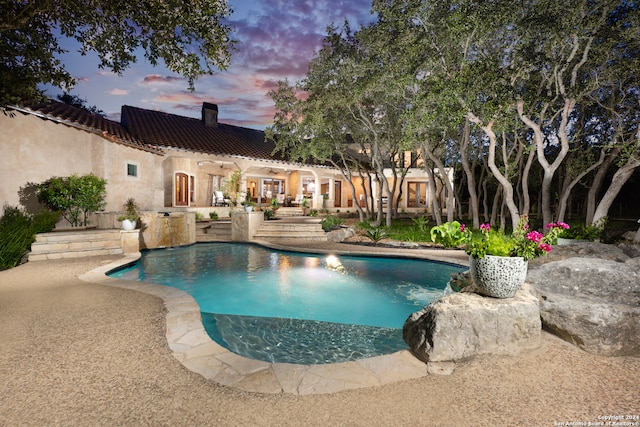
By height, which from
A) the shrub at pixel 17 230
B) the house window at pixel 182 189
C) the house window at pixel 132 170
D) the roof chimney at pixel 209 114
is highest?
the roof chimney at pixel 209 114

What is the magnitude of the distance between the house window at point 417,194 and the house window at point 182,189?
63.3ft

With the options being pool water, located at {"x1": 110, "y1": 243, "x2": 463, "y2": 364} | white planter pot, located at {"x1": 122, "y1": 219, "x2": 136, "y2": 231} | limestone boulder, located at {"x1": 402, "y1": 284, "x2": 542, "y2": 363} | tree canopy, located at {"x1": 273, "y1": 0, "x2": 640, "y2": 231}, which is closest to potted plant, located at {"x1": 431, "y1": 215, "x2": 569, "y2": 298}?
limestone boulder, located at {"x1": 402, "y1": 284, "x2": 542, "y2": 363}

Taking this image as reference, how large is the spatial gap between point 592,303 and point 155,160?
18.1 meters

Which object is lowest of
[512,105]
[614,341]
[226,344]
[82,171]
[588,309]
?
[226,344]

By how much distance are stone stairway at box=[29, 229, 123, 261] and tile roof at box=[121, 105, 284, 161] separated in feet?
29.7

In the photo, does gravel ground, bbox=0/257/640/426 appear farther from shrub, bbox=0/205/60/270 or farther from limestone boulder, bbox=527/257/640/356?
shrub, bbox=0/205/60/270

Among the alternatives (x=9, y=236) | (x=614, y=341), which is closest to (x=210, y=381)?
(x=614, y=341)

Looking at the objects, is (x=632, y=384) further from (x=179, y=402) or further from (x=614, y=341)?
(x=179, y=402)

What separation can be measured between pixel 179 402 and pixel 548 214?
14191mm

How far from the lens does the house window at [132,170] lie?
47.5 ft

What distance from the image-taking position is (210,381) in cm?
292

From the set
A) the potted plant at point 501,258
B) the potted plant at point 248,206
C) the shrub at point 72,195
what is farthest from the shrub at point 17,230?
the potted plant at point 501,258

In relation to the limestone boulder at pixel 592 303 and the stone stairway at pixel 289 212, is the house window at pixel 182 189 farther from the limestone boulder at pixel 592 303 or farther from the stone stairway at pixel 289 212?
the limestone boulder at pixel 592 303

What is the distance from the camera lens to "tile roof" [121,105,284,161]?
18672 mm
